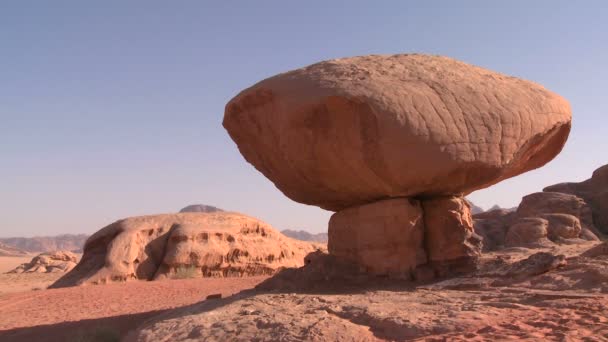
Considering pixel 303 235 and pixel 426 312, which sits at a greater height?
pixel 303 235

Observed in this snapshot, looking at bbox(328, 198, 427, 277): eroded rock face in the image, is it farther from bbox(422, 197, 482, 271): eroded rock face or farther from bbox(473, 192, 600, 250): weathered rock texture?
bbox(473, 192, 600, 250): weathered rock texture

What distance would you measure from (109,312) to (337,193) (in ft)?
16.7

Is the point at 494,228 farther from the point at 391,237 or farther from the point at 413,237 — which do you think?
the point at 391,237

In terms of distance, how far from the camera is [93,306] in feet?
33.6

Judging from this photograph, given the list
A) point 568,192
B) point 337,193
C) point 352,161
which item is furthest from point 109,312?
point 568,192

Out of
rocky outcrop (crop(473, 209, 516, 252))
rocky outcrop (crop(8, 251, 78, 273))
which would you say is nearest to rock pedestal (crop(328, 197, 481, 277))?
rocky outcrop (crop(473, 209, 516, 252))

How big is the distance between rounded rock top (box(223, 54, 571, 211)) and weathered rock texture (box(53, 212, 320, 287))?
25.4 ft

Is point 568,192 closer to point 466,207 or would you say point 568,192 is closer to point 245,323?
point 466,207

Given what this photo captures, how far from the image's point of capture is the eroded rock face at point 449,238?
278 inches

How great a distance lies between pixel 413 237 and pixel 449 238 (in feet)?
1.76

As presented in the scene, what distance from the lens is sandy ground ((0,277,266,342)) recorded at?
27.0 feet

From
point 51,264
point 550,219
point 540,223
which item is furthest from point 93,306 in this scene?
point 51,264

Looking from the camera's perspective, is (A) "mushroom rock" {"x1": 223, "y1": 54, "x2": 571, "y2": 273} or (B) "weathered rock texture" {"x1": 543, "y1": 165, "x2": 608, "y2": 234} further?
(B) "weathered rock texture" {"x1": 543, "y1": 165, "x2": 608, "y2": 234}

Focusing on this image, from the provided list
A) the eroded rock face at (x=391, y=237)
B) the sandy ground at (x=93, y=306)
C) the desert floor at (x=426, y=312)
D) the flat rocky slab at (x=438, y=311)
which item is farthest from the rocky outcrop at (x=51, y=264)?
the flat rocky slab at (x=438, y=311)
